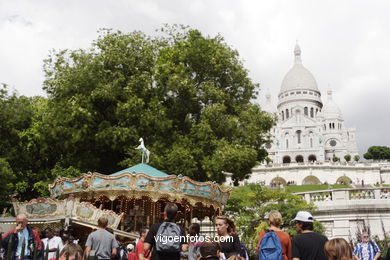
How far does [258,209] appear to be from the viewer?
20781 mm

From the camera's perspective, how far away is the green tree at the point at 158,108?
21.2 m

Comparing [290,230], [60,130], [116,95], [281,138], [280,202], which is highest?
[281,138]

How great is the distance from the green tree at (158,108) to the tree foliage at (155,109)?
5 cm

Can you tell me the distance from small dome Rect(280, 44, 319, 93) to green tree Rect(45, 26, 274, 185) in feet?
303

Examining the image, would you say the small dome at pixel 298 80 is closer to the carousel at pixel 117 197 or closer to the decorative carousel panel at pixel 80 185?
the carousel at pixel 117 197

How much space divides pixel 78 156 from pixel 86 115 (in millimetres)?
3187

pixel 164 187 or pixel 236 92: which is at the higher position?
pixel 236 92

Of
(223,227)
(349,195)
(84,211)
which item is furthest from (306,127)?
(223,227)

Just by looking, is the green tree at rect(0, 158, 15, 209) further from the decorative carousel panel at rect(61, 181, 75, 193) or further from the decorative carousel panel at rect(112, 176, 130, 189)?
the decorative carousel panel at rect(112, 176, 130, 189)

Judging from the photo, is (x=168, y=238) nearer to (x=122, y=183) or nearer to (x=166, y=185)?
(x=166, y=185)

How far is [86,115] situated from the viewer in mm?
21359

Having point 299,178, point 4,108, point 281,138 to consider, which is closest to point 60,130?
point 4,108

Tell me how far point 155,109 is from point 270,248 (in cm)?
1607

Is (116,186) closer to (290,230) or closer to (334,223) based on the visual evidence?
(290,230)
